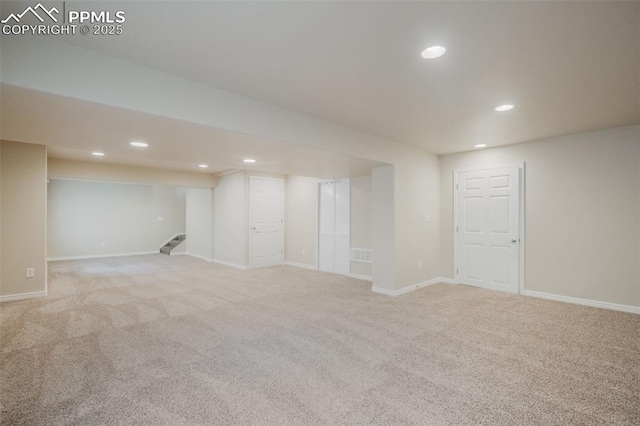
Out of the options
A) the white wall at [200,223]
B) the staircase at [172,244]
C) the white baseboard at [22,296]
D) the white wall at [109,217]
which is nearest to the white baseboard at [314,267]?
the white wall at [200,223]

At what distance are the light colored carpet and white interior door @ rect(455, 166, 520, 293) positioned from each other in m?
0.53

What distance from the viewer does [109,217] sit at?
30.8 ft

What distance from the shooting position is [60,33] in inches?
79.1

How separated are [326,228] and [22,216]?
5348 mm

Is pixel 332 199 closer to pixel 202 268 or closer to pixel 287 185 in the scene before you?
pixel 287 185

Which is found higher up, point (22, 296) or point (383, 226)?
point (383, 226)

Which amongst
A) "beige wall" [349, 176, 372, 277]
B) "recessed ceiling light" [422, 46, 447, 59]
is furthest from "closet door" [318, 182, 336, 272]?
"recessed ceiling light" [422, 46, 447, 59]

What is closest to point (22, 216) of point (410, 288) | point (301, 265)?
point (301, 265)

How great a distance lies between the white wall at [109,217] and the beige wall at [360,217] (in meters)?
7.47

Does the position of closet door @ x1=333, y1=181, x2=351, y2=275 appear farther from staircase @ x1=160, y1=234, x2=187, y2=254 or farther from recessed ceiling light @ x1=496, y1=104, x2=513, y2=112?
staircase @ x1=160, y1=234, x2=187, y2=254

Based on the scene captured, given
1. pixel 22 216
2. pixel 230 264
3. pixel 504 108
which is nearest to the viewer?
pixel 504 108

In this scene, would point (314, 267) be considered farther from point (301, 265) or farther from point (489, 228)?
point (489, 228)

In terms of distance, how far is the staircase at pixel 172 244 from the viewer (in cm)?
998

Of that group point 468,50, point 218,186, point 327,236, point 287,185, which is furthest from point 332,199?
point 468,50
